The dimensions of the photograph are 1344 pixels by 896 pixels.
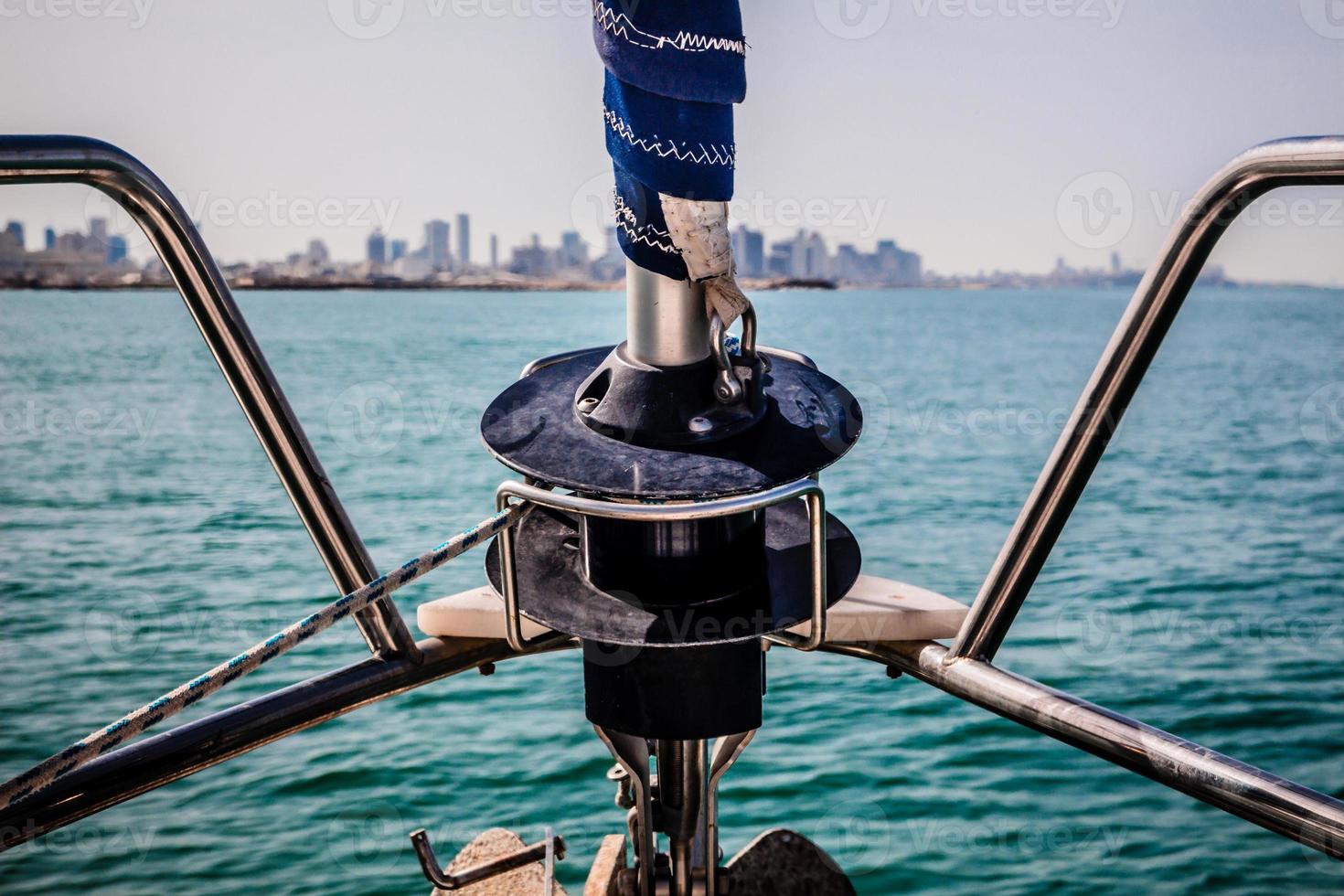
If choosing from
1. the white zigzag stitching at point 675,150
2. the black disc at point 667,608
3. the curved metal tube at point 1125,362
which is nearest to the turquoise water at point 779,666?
the curved metal tube at point 1125,362

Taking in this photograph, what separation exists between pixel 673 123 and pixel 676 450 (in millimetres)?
350

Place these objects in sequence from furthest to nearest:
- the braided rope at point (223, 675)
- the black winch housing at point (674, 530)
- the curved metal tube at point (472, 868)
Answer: the curved metal tube at point (472, 868)
the black winch housing at point (674, 530)
the braided rope at point (223, 675)

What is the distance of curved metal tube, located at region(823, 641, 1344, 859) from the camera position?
49.2 inches

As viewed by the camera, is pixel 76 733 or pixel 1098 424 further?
pixel 76 733

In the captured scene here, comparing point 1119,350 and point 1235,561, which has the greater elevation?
point 1119,350

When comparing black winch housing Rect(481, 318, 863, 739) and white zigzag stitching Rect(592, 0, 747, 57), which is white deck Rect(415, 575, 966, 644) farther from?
white zigzag stitching Rect(592, 0, 747, 57)

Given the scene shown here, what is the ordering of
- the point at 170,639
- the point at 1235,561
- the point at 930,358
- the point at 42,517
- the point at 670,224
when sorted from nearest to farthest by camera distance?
the point at 670,224, the point at 170,639, the point at 1235,561, the point at 42,517, the point at 930,358

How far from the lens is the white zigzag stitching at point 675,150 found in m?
1.34

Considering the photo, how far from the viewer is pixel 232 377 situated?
5.13 feet

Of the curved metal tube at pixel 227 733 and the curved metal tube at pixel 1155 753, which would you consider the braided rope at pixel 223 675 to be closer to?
the curved metal tube at pixel 227 733

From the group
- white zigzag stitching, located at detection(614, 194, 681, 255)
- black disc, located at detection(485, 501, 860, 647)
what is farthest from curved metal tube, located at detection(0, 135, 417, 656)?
white zigzag stitching, located at detection(614, 194, 681, 255)

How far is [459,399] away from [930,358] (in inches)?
892

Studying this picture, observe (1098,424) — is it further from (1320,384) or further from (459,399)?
(1320,384)

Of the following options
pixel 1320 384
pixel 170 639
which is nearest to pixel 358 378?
pixel 170 639
